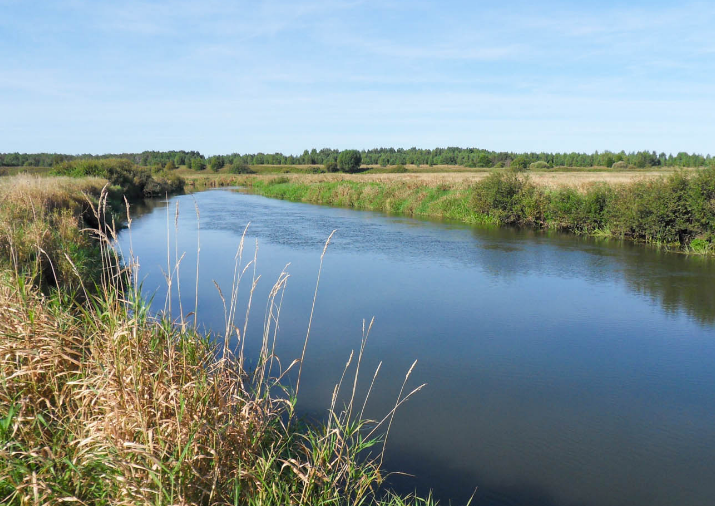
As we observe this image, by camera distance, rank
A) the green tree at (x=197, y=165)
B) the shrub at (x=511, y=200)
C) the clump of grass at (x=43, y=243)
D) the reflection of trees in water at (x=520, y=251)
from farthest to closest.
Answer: the green tree at (x=197, y=165) → the shrub at (x=511, y=200) → the reflection of trees in water at (x=520, y=251) → the clump of grass at (x=43, y=243)

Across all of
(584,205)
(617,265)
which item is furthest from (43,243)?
(584,205)

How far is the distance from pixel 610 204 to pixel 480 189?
16.9 ft

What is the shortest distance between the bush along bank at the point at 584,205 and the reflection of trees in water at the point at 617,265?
706mm

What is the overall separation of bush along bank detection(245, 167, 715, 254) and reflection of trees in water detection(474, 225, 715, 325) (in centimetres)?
71

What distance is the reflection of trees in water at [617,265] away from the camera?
8.76 meters

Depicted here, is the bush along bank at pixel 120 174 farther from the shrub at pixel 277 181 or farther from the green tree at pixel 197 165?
the green tree at pixel 197 165

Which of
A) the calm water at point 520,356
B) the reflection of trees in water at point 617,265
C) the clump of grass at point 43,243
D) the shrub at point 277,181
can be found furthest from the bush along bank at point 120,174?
the reflection of trees in water at point 617,265

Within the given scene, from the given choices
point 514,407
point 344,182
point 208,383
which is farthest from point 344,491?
point 344,182

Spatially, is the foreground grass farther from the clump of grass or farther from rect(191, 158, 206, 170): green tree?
rect(191, 158, 206, 170): green tree

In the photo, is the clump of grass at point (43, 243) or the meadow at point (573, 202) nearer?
the clump of grass at point (43, 243)

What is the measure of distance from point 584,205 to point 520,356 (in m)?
11.8

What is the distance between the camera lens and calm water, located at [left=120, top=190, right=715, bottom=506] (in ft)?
12.6

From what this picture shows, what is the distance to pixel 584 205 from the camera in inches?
637

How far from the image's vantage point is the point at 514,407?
4781 millimetres
